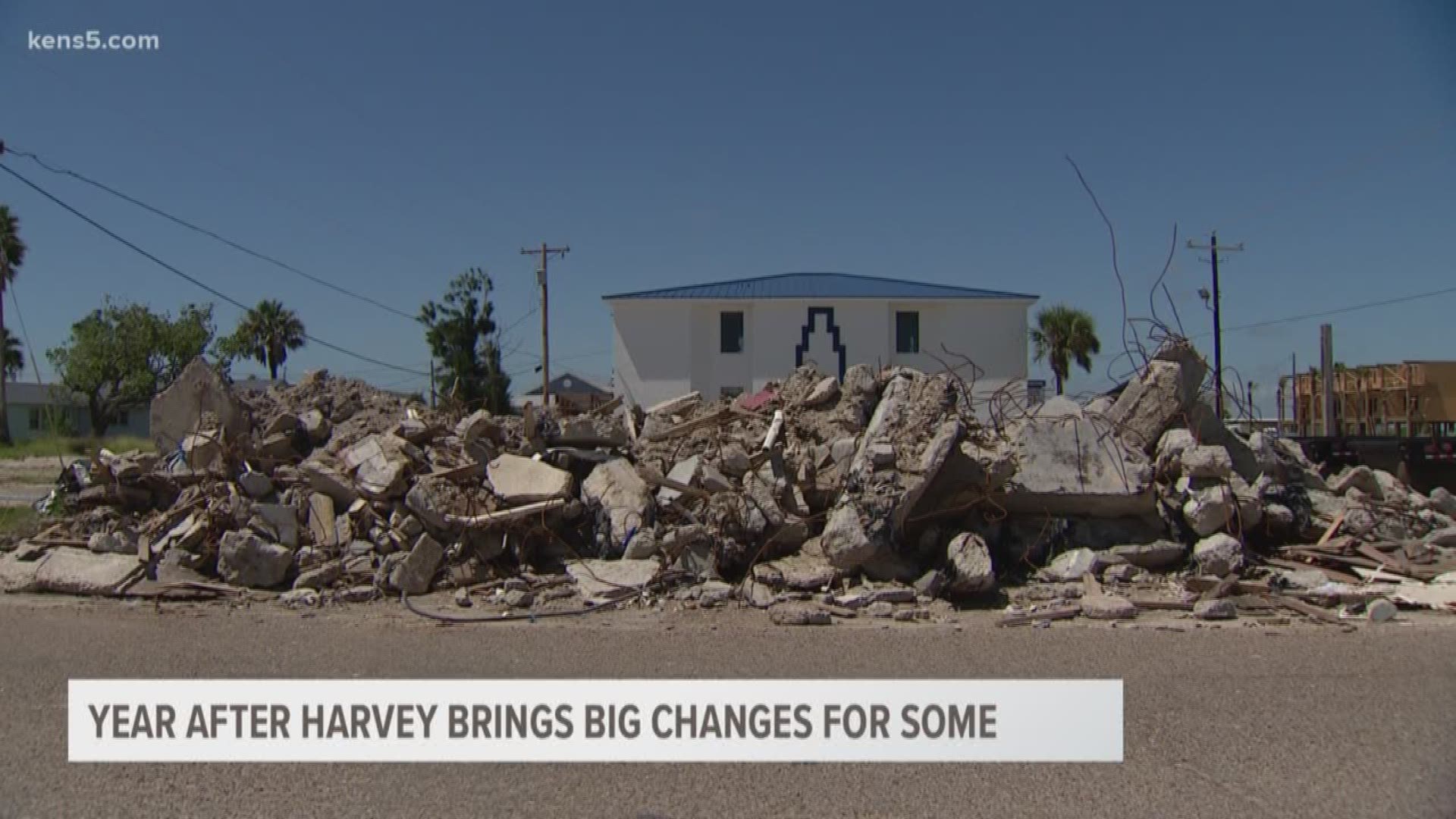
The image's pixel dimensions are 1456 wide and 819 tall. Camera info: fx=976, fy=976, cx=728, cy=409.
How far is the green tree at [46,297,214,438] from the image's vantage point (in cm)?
3784

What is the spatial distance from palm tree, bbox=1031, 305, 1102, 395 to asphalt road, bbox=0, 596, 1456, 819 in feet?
93.4

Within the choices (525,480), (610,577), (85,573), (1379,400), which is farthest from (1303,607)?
(1379,400)

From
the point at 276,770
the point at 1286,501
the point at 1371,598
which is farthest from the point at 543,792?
the point at 1286,501

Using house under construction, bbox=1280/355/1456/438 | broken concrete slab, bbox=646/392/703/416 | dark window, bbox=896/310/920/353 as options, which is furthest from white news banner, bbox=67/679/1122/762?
dark window, bbox=896/310/920/353

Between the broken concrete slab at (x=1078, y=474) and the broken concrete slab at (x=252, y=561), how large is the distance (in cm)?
666

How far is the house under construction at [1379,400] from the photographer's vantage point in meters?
21.1

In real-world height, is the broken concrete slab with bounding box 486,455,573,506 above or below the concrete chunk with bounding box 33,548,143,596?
above

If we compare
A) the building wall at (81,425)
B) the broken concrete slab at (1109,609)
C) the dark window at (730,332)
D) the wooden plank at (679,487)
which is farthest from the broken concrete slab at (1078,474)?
the building wall at (81,425)

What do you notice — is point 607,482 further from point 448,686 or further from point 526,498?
point 448,686

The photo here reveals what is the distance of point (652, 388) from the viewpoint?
3281 cm

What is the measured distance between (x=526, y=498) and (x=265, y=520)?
8.19 ft

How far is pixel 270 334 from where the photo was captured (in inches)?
1683

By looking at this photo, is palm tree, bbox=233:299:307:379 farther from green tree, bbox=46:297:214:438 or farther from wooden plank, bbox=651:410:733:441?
wooden plank, bbox=651:410:733:441

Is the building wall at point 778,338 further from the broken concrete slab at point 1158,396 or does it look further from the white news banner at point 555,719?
the white news banner at point 555,719
